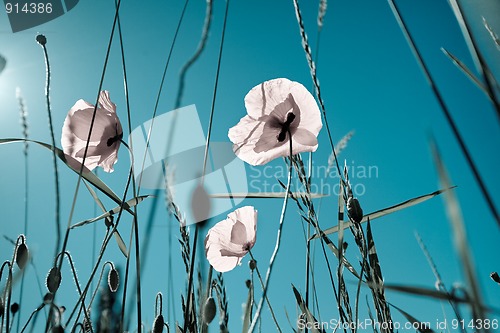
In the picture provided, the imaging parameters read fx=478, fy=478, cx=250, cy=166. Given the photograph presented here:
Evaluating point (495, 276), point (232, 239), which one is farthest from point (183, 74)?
point (232, 239)

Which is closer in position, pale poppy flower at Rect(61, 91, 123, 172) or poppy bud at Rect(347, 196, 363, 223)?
poppy bud at Rect(347, 196, 363, 223)

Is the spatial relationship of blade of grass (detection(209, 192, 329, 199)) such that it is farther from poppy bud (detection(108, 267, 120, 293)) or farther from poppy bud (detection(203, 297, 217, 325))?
poppy bud (detection(108, 267, 120, 293))

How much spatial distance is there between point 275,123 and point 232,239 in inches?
14.5

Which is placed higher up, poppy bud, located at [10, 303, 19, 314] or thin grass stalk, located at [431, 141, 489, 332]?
poppy bud, located at [10, 303, 19, 314]

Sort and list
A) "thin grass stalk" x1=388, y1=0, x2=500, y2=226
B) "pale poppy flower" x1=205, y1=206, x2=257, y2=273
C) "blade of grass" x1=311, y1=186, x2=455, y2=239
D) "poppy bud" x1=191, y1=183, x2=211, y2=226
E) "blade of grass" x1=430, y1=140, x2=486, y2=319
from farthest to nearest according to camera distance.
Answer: "pale poppy flower" x1=205, y1=206, x2=257, y2=273 → "blade of grass" x1=311, y1=186, x2=455, y2=239 → "poppy bud" x1=191, y1=183, x2=211, y2=226 → "thin grass stalk" x1=388, y1=0, x2=500, y2=226 → "blade of grass" x1=430, y1=140, x2=486, y2=319

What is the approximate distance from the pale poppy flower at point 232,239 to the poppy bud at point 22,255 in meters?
0.58

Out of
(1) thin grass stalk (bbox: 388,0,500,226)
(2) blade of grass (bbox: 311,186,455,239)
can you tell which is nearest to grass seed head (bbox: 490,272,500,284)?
(2) blade of grass (bbox: 311,186,455,239)

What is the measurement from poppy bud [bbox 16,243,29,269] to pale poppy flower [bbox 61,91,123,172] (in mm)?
256

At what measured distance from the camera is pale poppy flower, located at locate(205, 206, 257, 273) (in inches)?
54.8

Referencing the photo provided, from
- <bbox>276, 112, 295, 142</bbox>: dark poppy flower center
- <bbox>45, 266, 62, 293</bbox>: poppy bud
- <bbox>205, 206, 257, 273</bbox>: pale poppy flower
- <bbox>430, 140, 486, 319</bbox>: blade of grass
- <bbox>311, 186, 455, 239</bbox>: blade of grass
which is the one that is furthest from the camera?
<bbox>205, 206, 257, 273</bbox>: pale poppy flower

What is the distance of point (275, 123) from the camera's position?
50.6 inches

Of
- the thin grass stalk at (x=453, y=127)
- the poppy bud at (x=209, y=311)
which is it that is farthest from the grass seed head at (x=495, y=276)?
the thin grass stalk at (x=453, y=127)

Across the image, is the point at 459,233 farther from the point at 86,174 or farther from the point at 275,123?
the point at 275,123

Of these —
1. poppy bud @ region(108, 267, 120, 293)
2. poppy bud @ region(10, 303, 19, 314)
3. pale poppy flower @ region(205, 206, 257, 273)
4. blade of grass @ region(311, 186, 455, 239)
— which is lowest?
blade of grass @ region(311, 186, 455, 239)
